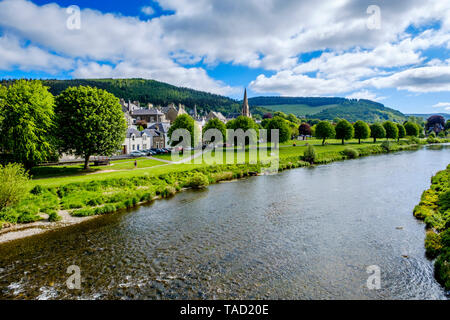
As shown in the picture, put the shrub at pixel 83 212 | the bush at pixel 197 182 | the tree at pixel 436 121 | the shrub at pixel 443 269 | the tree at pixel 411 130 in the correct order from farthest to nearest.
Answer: the tree at pixel 436 121 < the tree at pixel 411 130 < the bush at pixel 197 182 < the shrub at pixel 83 212 < the shrub at pixel 443 269

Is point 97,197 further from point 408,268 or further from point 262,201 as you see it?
point 408,268

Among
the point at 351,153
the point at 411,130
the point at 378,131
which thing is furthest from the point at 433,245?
the point at 411,130

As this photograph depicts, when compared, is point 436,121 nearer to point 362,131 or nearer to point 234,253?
point 362,131

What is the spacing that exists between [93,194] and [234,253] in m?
16.6

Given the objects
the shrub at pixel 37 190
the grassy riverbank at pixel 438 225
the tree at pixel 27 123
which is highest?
the tree at pixel 27 123

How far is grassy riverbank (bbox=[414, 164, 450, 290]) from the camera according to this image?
12846mm

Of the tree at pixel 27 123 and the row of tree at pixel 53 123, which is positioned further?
the row of tree at pixel 53 123

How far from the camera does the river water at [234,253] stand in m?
12.1

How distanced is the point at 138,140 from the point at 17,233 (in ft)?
145

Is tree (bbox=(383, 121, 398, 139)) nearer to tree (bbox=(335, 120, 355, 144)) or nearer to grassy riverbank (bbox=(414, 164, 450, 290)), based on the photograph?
tree (bbox=(335, 120, 355, 144))

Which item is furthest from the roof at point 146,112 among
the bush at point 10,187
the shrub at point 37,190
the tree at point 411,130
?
the tree at point 411,130

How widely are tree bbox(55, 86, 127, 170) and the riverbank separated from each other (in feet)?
14.8

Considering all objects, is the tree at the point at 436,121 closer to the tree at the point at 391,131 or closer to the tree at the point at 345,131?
the tree at the point at 391,131

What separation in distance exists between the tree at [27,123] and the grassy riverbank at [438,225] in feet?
118
